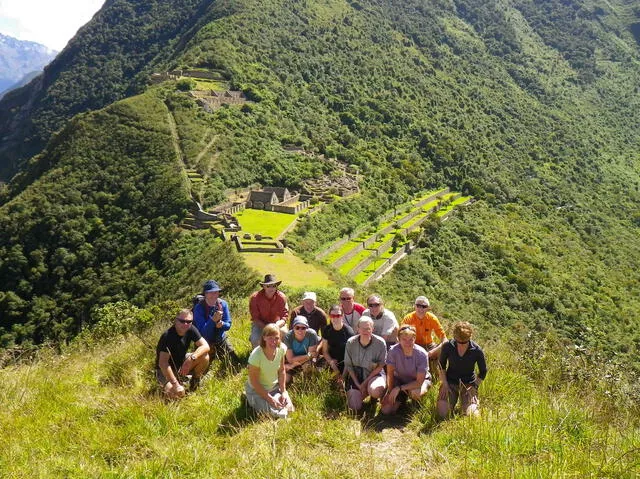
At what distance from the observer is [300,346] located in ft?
21.5

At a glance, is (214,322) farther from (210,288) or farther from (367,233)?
(367,233)

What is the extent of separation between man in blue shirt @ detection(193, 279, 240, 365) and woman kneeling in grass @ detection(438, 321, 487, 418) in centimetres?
290

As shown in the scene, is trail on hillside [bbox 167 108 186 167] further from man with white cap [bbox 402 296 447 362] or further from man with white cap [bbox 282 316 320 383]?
man with white cap [bbox 282 316 320 383]

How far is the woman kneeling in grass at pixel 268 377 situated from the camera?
5332 millimetres

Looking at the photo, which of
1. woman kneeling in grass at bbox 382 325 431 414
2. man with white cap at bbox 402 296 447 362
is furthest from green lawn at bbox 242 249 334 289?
woman kneeling in grass at bbox 382 325 431 414

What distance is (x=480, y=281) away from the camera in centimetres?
4109

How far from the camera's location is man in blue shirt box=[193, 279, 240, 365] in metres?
6.94

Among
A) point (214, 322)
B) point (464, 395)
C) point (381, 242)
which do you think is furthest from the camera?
point (381, 242)

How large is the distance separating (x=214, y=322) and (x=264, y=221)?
102 ft

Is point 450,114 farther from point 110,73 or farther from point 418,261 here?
point 110,73

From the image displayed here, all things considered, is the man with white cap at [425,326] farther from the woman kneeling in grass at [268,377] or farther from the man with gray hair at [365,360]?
the woman kneeling in grass at [268,377]

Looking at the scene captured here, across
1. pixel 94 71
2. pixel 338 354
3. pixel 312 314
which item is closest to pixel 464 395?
pixel 338 354

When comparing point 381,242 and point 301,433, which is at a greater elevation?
point 301,433

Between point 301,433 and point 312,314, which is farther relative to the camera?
point 312,314
